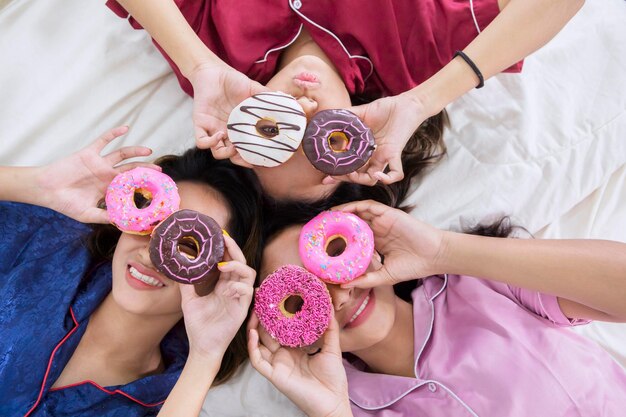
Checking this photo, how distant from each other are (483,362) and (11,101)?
1.71 metres

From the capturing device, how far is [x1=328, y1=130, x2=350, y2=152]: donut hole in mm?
1658

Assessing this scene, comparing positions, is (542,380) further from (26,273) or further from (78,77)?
(78,77)

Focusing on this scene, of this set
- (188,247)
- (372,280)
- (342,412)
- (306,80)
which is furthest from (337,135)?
(342,412)

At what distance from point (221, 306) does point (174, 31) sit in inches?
31.8

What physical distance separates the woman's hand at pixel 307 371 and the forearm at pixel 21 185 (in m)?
0.72

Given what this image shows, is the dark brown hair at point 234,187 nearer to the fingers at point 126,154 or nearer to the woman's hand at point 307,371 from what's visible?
the fingers at point 126,154

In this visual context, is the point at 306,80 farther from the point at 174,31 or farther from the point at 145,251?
the point at 145,251

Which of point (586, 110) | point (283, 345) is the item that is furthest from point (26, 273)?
point (586, 110)

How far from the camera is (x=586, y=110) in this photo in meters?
2.04

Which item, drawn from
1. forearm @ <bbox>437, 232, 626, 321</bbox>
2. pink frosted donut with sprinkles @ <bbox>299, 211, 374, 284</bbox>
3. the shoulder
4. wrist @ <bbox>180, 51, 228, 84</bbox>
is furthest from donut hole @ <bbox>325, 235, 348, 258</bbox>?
the shoulder

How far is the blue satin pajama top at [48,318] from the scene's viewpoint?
1709 mm

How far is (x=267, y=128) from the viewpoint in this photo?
1673mm

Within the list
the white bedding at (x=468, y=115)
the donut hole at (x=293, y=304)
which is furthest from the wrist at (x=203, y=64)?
the donut hole at (x=293, y=304)

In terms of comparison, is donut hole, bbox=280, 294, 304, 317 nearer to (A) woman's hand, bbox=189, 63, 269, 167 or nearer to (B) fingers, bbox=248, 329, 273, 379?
(B) fingers, bbox=248, 329, 273, 379
